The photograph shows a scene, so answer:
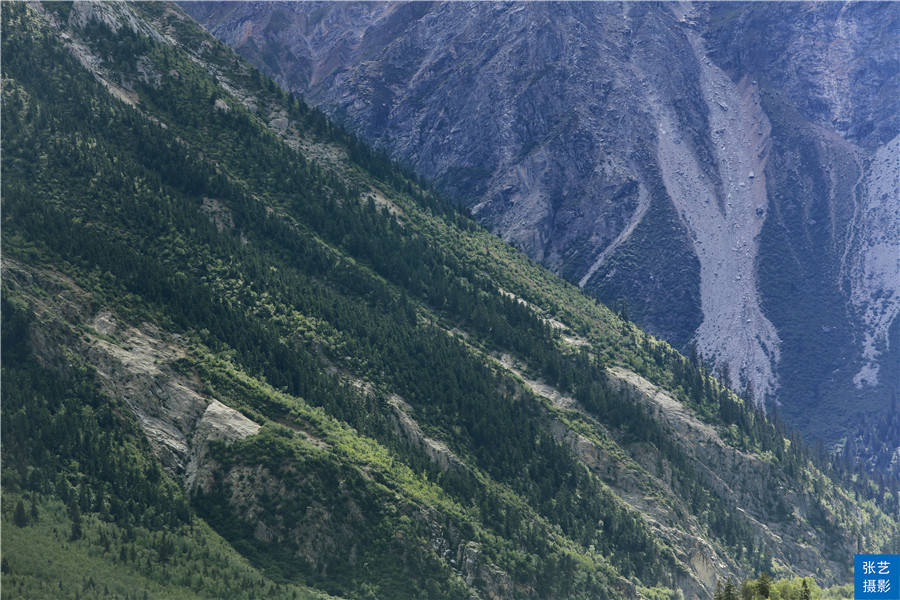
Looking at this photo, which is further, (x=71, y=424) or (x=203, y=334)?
(x=203, y=334)

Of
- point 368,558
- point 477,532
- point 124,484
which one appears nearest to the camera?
point 124,484

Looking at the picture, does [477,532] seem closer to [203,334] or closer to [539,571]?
[539,571]

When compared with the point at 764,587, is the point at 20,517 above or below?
below

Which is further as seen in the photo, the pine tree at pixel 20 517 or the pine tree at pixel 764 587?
the pine tree at pixel 764 587

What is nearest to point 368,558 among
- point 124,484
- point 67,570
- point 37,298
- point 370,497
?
point 370,497

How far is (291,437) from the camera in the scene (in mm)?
175000

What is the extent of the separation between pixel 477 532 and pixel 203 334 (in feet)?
191

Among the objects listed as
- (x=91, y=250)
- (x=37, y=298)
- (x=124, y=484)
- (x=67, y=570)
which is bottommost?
(x=67, y=570)

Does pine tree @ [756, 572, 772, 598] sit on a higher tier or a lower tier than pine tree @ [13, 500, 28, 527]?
higher

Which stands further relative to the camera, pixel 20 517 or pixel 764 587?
pixel 764 587

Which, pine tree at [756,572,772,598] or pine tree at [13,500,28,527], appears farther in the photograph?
pine tree at [756,572,772,598]

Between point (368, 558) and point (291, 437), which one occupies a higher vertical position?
point (291, 437)

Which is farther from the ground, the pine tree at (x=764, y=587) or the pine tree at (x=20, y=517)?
the pine tree at (x=764, y=587)

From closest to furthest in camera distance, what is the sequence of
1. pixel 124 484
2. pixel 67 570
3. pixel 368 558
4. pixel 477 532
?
pixel 67 570 → pixel 124 484 → pixel 368 558 → pixel 477 532
